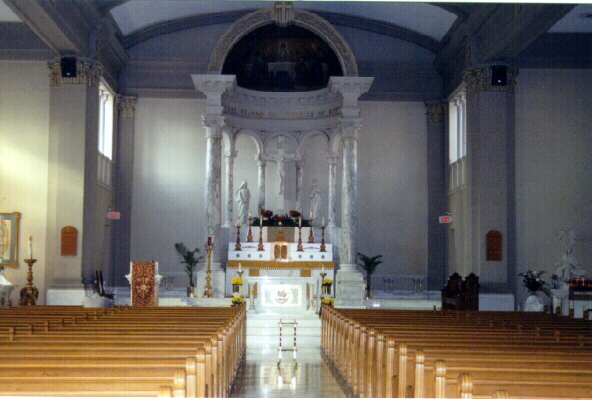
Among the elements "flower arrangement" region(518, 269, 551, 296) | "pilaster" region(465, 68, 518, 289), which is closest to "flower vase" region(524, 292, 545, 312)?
"flower arrangement" region(518, 269, 551, 296)

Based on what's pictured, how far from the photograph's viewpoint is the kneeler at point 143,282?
627 inches

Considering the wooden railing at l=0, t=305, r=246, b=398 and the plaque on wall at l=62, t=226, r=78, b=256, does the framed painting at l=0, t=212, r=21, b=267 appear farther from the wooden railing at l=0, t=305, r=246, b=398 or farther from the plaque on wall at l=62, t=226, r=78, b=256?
the wooden railing at l=0, t=305, r=246, b=398

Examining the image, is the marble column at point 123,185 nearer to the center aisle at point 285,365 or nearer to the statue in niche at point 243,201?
→ the statue in niche at point 243,201

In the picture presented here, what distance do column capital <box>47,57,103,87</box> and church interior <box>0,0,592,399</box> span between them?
80 millimetres

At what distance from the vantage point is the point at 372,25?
910 inches

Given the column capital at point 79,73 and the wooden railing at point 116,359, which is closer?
the wooden railing at point 116,359

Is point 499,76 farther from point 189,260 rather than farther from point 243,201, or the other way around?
point 189,260

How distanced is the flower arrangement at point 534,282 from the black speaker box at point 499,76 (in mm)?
4702

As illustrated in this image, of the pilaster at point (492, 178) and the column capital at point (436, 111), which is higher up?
the column capital at point (436, 111)

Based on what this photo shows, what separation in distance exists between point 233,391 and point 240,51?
602 inches

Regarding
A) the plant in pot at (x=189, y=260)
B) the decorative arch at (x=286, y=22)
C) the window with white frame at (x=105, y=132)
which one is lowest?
the plant in pot at (x=189, y=260)

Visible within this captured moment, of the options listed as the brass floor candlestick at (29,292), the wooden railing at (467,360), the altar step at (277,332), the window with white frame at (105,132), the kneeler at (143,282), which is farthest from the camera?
the window with white frame at (105,132)

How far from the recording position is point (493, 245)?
726 inches

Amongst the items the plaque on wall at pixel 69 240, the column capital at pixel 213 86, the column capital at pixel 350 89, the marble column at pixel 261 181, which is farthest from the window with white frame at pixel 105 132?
the column capital at pixel 350 89
